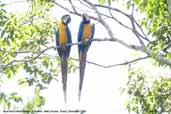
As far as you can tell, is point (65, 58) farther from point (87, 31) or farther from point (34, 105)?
point (34, 105)

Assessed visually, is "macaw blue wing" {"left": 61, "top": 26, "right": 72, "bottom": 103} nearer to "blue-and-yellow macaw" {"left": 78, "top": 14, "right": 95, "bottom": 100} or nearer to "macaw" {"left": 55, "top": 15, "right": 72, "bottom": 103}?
"macaw" {"left": 55, "top": 15, "right": 72, "bottom": 103}

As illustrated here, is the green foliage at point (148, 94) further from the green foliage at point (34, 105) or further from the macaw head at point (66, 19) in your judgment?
the green foliage at point (34, 105)

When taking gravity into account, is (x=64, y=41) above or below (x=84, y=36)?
below

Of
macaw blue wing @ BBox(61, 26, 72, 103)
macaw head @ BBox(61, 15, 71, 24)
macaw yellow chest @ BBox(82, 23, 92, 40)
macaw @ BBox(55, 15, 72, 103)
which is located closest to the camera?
macaw blue wing @ BBox(61, 26, 72, 103)

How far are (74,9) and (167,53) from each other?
2216 millimetres

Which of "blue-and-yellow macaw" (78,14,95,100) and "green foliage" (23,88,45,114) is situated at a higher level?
"blue-and-yellow macaw" (78,14,95,100)

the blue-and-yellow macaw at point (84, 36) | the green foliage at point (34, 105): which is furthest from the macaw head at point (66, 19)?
the green foliage at point (34, 105)

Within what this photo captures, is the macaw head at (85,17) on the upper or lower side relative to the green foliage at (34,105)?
upper

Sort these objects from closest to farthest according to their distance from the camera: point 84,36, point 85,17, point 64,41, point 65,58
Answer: point 65,58, point 85,17, point 84,36, point 64,41

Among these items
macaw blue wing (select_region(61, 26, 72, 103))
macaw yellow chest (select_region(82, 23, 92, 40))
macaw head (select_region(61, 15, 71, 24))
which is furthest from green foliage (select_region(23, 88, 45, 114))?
macaw head (select_region(61, 15, 71, 24))

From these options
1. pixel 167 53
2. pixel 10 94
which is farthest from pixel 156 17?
pixel 10 94

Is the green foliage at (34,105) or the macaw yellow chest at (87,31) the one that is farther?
the macaw yellow chest at (87,31)

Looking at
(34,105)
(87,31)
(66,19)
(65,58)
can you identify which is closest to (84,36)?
(87,31)

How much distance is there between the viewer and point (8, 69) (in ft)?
37.0
